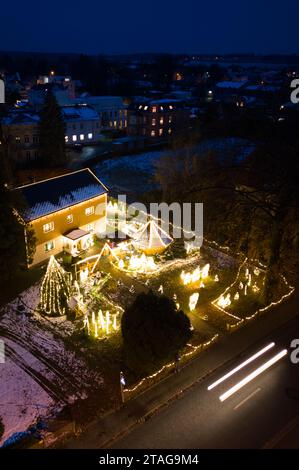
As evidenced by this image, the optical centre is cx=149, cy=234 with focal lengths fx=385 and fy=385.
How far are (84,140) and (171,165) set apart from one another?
23.6 m

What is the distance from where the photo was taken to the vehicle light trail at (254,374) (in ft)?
51.0

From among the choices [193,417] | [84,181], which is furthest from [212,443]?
[84,181]

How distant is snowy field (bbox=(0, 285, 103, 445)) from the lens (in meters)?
14.7

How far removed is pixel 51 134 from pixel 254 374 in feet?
115

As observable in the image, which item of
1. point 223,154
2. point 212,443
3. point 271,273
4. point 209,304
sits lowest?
point 212,443

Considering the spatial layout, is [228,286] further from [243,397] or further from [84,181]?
[84,181]

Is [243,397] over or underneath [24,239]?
underneath

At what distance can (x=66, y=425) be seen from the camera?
13.5 meters

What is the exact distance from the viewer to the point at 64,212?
24906 millimetres

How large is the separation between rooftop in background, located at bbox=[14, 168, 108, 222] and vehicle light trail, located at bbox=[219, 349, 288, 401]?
14154mm

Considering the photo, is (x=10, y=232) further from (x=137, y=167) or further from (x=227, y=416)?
(x=137, y=167)

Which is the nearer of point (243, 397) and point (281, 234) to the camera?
point (243, 397)

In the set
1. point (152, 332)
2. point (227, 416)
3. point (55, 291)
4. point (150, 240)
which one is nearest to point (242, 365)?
point (227, 416)

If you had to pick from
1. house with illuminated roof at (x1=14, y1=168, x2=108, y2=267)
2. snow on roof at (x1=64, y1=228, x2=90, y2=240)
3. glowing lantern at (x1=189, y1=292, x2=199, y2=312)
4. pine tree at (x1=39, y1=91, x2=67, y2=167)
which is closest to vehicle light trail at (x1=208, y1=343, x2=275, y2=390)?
A: glowing lantern at (x1=189, y1=292, x2=199, y2=312)
